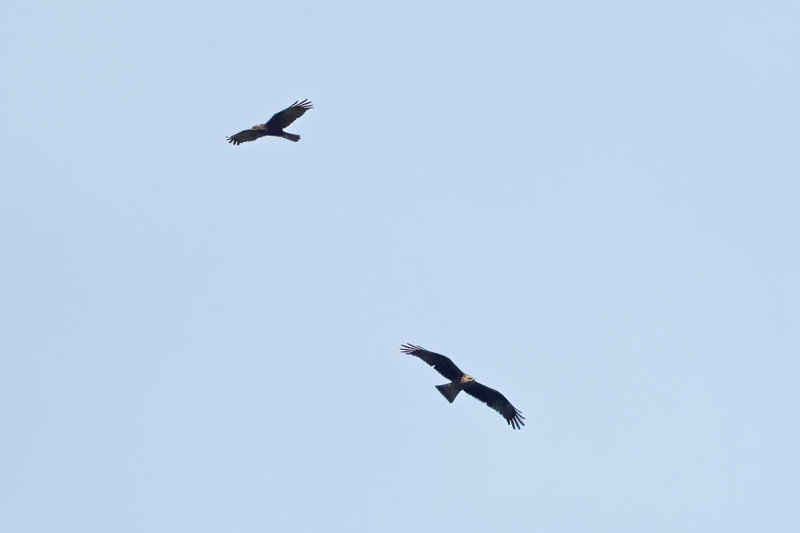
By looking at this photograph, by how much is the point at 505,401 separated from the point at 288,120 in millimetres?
11494

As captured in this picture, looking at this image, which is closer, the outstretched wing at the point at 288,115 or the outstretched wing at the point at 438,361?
the outstretched wing at the point at 438,361

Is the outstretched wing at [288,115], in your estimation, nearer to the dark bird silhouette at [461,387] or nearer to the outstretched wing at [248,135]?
the outstretched wing at [248,135]

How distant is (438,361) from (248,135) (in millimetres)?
11209

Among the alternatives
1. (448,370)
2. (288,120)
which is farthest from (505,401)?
(288,120)

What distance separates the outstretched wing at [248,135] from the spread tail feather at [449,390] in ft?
36.7

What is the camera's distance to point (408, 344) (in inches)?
1288

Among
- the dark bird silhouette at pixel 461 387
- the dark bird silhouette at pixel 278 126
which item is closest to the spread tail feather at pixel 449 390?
the dark bird silhouette at pixel 461 387

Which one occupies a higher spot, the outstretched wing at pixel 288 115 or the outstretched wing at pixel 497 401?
the outstretched wing at pixel 288 115

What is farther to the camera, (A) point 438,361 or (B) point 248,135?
(B) point 248,135

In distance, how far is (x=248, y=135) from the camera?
39344mm

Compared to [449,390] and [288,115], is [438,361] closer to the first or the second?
[449,390]

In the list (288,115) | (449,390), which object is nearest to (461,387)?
(449,390)

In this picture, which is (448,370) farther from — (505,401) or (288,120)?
(288,120)

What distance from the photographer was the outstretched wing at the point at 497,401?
111 feet
